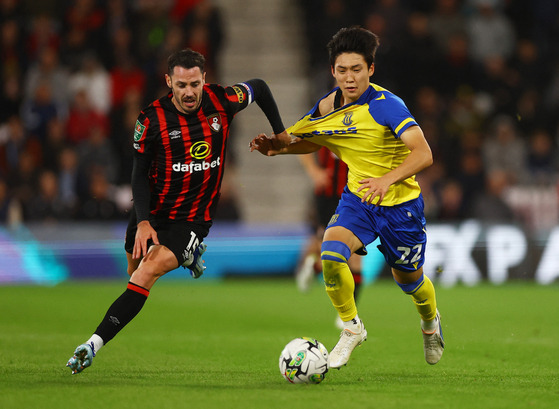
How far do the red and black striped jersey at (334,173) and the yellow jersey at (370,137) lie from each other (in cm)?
240

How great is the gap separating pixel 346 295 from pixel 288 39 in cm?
1184

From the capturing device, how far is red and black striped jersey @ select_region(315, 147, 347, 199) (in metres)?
8.87

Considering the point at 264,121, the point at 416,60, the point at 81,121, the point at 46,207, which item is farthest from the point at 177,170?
the point at 264,121

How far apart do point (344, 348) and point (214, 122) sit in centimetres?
176

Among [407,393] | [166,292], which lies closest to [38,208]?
[166,292]

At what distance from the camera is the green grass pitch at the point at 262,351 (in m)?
5.21

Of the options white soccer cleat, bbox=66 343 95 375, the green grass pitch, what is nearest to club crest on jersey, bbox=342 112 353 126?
the green grass pitch

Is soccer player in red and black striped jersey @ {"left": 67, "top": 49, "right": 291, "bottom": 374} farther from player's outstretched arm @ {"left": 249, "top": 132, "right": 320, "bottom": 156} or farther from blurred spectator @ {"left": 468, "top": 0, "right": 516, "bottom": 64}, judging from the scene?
blurred spectator @ {"left": 468, "top": 0, "right": 516, "bottom": 64}

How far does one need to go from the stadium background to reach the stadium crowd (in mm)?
26

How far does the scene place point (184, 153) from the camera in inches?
253

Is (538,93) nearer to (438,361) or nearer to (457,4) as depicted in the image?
(457,4)

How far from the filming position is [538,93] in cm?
1551

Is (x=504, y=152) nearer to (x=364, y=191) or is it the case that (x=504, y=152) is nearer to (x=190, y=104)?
(x=364, y=191)

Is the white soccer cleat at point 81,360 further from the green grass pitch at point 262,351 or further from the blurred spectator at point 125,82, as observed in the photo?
the blurred spectator at point 125,82
